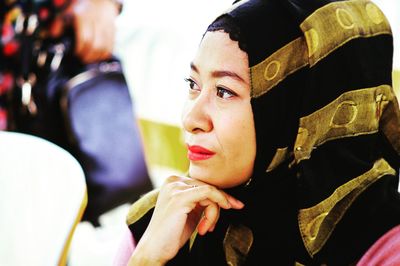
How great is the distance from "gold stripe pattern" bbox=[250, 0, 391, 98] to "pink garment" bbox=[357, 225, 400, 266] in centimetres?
37

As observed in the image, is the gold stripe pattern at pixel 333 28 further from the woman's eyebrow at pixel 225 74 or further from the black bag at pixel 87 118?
the black bag at pixel 87 118

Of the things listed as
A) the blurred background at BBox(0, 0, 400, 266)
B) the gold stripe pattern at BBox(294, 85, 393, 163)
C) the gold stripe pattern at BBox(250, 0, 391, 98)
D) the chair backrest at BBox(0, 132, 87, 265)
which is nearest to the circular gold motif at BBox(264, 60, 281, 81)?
the gold stripe pattern at BBox(250, 0, 391, 98)

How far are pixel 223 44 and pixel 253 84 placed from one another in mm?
107

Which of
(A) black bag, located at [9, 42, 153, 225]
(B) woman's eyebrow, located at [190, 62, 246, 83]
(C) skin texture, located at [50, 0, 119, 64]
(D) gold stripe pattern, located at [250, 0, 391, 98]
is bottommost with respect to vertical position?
(A) black bag, located at [9, 42, 153, 225]

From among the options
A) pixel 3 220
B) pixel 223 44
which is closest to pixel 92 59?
pixel 3 220

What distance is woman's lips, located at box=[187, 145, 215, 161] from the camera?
1.02 m

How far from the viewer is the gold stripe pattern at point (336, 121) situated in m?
0.98

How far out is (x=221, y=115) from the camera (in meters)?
1.01

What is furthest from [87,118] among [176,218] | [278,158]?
[278,158]

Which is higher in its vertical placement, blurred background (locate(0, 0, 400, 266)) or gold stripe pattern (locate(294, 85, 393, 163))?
gold stripe pattern (locate(294, 85, 393, 163))

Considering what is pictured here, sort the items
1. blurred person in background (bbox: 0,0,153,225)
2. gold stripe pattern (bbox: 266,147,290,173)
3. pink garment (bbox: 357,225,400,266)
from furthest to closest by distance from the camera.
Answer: blurred person in background (bbox: 0,0,153,225) < gold stripe pattern (bbox: 266,147,290,173) < pink garment (bbox: 357,225,400,266)

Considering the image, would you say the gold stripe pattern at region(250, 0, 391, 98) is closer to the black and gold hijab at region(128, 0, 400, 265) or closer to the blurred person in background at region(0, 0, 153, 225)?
the black and gold hijab at region(128, 0, 400, 265)

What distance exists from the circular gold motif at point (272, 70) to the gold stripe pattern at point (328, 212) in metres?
0.27

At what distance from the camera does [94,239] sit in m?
2.52
